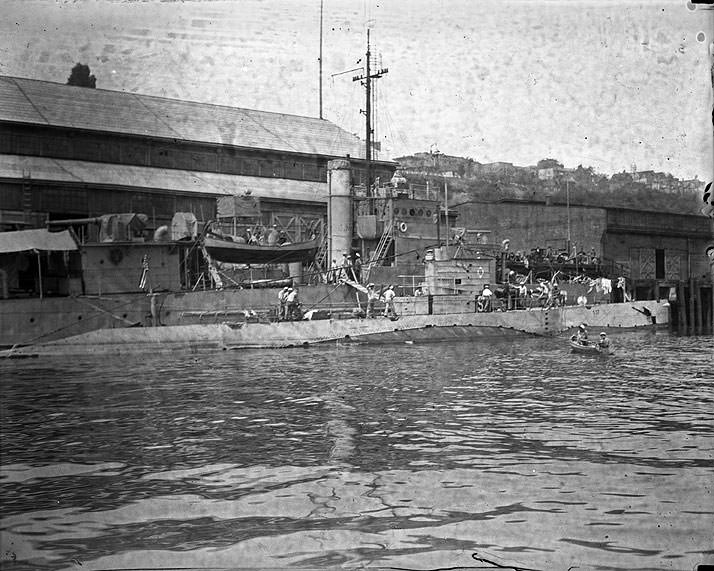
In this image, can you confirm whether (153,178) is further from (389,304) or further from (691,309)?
(691,309)

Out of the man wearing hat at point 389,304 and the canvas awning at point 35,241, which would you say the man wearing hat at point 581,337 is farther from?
the canvas awning at point 35,241

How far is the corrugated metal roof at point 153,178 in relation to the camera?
19.2 meters

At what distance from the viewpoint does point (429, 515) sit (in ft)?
22.8

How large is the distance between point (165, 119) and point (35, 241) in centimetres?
665

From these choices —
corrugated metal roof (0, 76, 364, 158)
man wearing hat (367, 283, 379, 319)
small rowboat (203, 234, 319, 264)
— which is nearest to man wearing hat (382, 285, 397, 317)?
man wearing hat (367, 283, 379, 319)

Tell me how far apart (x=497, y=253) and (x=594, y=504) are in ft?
108

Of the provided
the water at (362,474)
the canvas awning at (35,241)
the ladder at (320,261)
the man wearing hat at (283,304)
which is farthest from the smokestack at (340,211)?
the water at (362,474)

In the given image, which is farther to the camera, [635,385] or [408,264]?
[408,264]

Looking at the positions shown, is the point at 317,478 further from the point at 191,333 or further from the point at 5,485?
the point at 191,333

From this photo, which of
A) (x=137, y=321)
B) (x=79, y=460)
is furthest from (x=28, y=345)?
(x=79, y=460)

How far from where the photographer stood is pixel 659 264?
183 ft

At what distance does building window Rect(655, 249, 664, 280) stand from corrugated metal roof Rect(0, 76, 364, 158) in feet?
79.4

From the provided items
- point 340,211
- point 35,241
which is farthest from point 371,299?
point 35,241

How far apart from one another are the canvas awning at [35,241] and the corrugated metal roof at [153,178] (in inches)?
99.0
